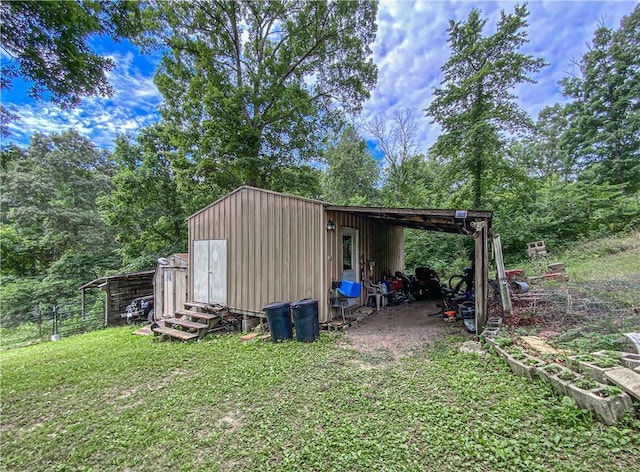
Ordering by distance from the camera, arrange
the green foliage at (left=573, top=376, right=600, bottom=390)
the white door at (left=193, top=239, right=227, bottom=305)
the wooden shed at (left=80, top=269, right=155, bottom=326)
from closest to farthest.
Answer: the green foliage at (left=573, top=376, right=600, bottom=390)
the white door at (left=193, top=239, right=227, bottom=305)
the wooden shed at (left=80, top=269, right=155, bottom=326)

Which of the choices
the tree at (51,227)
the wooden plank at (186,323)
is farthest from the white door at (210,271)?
the tree at (51,227)

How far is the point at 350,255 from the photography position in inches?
277

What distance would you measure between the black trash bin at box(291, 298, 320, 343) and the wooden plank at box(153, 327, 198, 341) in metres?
2.51

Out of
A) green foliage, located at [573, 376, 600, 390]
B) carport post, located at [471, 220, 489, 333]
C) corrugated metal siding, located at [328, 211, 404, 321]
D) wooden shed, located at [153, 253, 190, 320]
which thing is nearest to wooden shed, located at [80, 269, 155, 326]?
wooden shed, located at [153, 253, 190, 320]

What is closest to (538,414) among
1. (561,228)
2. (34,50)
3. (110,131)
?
(34,50)

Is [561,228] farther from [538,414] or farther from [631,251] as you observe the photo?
[538,414]

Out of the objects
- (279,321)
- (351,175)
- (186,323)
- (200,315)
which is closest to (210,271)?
(200,315)

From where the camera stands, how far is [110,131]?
48.1 feet

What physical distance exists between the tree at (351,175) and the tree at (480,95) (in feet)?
27.6

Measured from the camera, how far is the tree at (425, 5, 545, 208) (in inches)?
432

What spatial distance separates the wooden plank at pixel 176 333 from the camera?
239 inches

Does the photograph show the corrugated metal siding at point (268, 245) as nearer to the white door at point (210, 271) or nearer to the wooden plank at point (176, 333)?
the white door at point (210, 271)

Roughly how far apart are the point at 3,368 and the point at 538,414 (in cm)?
812

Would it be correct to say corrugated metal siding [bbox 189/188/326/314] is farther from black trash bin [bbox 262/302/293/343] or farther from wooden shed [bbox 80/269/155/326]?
wooden shed [bbox 80/269/155/326]
